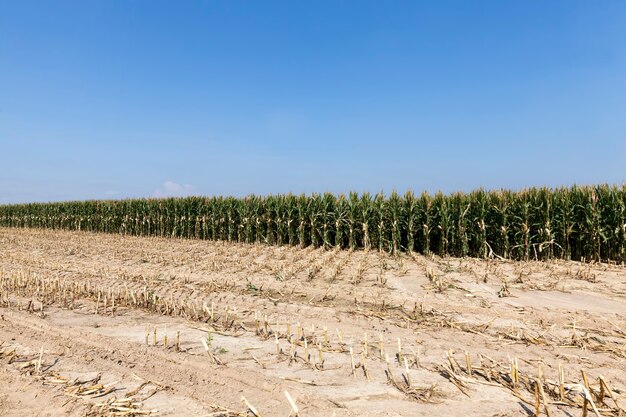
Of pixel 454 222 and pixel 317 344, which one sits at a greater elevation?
pixel 454 222

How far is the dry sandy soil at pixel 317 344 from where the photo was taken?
146 inches

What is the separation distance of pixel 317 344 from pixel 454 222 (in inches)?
442

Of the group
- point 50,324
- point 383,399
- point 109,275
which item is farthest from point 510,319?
point 109,275

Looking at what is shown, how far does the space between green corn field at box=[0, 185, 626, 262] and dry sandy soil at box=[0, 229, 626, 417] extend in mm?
3062

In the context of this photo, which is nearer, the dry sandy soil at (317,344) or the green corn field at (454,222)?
the dry sandy soil at (317,344)

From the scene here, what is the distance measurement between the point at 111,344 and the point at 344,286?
5370mm

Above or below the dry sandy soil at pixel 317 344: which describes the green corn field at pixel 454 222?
above

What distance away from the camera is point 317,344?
17.1 ft

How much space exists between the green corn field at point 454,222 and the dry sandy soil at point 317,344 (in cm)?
306

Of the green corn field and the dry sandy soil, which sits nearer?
the dry sandy soil

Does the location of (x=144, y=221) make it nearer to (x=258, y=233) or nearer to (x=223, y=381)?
(x=258, y=233)

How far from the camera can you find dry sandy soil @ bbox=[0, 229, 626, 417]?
371cm

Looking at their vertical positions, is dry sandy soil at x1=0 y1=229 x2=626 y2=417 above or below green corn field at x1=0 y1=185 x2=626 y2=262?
below

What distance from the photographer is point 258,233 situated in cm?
2086
